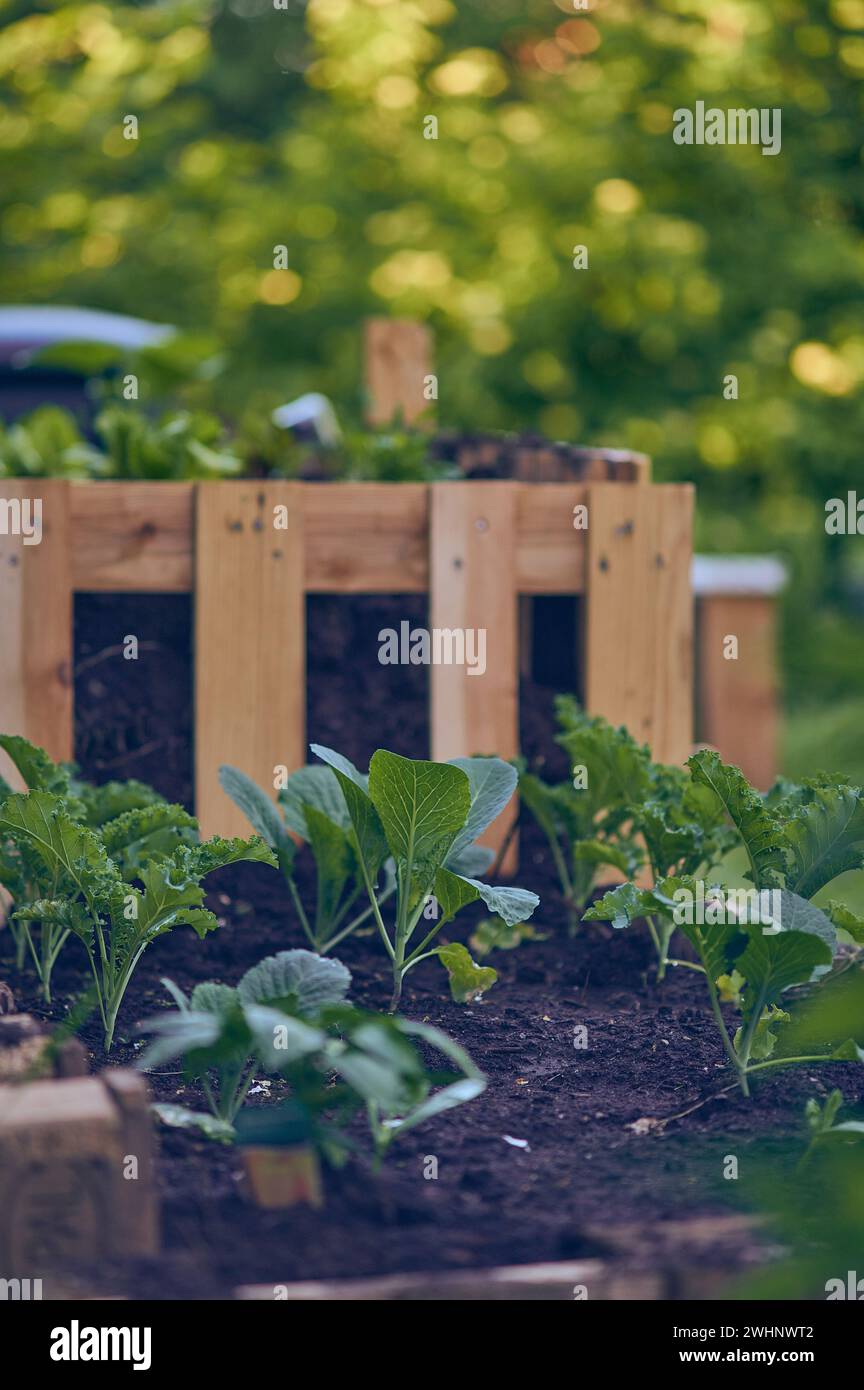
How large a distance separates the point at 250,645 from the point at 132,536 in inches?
13.0

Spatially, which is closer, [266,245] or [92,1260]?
Result: [92,1260]

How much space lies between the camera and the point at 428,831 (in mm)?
2107

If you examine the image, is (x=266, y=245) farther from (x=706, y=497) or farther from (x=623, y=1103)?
(x=623, y=1103)

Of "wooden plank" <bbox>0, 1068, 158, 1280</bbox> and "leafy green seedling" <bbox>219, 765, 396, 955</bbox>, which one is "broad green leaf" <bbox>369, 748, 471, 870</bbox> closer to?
"leafy green seedling" <bbox>219, 765, 396, 955</bbox>

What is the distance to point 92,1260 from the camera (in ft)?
4.64

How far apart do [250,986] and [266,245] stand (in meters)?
8.56

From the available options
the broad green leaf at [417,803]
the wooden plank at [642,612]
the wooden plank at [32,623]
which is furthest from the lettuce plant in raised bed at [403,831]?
the wooden plank at [642,612]

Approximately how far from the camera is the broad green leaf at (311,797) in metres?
2.46

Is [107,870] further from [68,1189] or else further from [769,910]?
[769,910]

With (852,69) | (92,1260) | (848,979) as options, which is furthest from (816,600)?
(92,1260)

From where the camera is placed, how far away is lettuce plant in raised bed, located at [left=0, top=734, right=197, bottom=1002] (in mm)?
2145

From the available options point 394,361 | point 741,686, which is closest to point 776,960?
point 394,361
